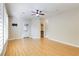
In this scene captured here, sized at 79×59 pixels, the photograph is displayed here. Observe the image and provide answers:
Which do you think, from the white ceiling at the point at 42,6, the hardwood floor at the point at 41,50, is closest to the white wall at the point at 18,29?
the white ceiling at the point at 42,6

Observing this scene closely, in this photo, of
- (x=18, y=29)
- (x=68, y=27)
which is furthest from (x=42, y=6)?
(x=18, y=29)

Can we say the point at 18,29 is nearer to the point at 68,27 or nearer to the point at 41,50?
the point at 68,27

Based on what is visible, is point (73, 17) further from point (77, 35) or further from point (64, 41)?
point (64, 41)

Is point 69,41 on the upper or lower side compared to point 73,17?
lower

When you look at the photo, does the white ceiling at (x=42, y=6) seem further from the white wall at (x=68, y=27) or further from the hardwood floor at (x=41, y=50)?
the hardwood floor at (x=41, y=50)

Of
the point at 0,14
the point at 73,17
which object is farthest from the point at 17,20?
the point at 0,14

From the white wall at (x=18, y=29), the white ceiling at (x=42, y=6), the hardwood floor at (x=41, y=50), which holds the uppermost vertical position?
the white ceiling at (x=42, y=6)

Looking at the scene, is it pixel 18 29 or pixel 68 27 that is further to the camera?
pixel 18 29

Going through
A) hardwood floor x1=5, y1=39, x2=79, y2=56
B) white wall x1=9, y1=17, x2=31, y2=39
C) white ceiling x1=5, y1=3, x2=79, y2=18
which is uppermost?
white ceiling x1=5, y1=3, x2=79, y2=18

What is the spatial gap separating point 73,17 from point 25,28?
8223 mm

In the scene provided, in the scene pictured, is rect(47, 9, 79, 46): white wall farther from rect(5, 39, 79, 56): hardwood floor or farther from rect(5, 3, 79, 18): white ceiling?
rect(5, 39, 79, 56): hardwood floor

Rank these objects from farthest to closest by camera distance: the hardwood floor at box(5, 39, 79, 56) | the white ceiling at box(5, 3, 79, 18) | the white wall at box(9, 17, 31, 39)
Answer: the white wall at box(9, 17, 31, 39), the white ceiling at box(5, 3, 79, 18), the hardwood floor at box(5, 39, 79, 56)

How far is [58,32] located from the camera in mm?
9859

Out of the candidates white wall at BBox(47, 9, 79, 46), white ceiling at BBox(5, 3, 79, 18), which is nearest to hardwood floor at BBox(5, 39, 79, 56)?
white wall at BBox(47, 9, 79, 46)
